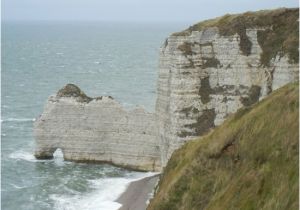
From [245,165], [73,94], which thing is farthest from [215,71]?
[245,165]

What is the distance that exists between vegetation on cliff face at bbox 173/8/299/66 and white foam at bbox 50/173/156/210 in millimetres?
13978

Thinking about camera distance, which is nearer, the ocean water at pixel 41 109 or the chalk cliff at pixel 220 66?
the chalk cliff at pixel 220 66

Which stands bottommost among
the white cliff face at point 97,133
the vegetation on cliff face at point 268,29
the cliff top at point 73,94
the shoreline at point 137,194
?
the shoreline at point 137,194

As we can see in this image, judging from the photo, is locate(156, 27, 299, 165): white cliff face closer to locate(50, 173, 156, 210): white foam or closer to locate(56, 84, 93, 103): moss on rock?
locate(50, 173, 156, 210): white foam

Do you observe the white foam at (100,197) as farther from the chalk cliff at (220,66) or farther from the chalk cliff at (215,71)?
the chalk cliff at (220,66)

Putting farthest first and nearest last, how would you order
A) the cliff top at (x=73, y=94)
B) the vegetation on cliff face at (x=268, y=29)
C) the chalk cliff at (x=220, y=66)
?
the cliff top at (x=73, y=94) < the chalk cliff at (x=220, y=66) < the vegetation on cliff face at (x=268, y=29)

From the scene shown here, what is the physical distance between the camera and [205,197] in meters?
21.2

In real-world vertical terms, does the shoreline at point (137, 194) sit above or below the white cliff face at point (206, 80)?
below

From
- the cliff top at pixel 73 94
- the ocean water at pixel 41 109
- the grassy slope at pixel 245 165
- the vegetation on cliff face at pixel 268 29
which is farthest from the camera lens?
the cliff top at pixel 73 94

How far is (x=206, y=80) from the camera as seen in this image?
44625 mm

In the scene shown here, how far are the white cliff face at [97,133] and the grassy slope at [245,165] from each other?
26.2 meters

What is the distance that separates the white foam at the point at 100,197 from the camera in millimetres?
42625

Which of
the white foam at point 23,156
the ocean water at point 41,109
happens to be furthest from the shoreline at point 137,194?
the white foam at point 23,156

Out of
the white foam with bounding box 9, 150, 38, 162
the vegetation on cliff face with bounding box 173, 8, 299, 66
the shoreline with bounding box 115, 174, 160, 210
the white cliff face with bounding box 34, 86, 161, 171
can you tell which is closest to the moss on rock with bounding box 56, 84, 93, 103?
the white cliff face with bounding box 34, 86, 161, 171
